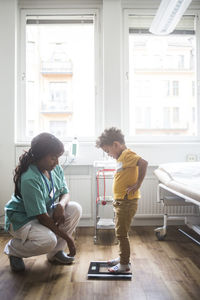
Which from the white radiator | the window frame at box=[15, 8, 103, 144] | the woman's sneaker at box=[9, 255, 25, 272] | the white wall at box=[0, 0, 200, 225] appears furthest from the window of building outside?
the woman's sneaker at box=[9, 255, 25, 272]

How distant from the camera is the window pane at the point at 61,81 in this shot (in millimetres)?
3090

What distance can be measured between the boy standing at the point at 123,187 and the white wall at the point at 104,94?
1.08 metres

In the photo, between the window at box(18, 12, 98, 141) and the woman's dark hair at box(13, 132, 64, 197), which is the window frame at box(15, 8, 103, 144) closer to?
the window at box(18, 12, 98, 141)

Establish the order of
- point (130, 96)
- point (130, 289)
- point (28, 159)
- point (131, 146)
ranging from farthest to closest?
point (130, 96), point (131, 146), point (28, 159), point (130, 289)

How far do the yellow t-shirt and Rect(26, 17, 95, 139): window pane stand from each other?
4.50 feet

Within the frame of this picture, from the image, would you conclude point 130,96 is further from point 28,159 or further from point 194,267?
point 194,267

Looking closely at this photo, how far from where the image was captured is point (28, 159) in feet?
5.68

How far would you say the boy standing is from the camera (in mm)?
1639

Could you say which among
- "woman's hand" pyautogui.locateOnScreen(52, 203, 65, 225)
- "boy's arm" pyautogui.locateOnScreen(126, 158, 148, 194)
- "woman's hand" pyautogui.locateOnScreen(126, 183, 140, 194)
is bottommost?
"woman's hand" pyautogui.locateOnScreen(52, 203, 65, 225)

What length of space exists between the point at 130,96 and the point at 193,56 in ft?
2.77

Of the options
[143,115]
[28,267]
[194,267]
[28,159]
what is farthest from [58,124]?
[194,267]

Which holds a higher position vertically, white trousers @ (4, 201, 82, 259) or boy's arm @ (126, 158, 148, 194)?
boy's arm @ (126, 158, 148, 194)

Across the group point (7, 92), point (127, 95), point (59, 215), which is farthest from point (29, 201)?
point (127, 95)

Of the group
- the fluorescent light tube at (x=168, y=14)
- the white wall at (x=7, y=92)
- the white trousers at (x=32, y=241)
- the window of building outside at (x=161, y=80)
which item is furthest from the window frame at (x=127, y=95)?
the white trousers at (x=32, y=241)
